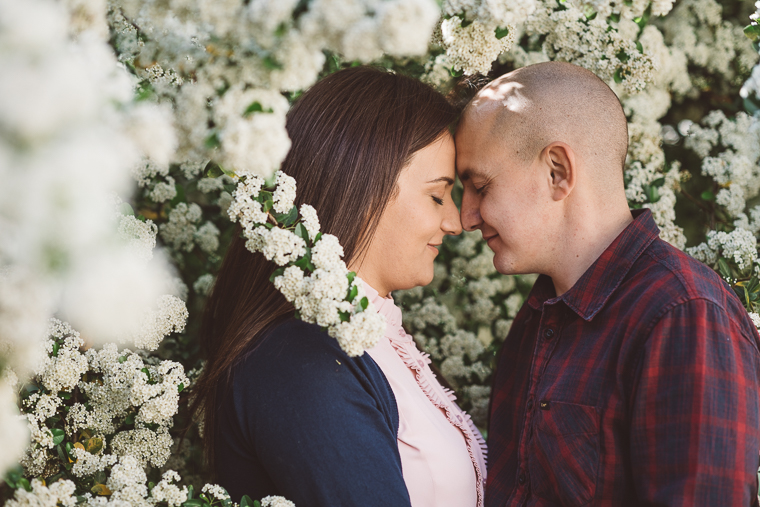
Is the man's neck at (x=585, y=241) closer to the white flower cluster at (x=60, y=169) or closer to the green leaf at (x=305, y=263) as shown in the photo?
the green leaf at (x=305, y=263)

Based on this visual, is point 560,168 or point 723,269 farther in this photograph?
point 723,269

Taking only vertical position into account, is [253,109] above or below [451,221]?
above

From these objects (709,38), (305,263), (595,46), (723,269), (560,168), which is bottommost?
(305,263)

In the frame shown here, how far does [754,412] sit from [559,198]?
887 millimetres

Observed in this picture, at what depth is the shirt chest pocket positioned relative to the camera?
5.65 ft

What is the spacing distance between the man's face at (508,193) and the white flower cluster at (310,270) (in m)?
0.98

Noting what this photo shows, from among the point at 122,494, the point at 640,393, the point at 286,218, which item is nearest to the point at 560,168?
the point at 640,393

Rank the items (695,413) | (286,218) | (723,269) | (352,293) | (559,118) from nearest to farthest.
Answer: (352,293) → (286,218) → (695,413) → (559,118) → (723,269)

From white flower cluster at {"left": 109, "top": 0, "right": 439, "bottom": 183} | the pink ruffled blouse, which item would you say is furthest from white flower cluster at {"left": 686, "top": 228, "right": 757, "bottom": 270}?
white flower cluster at {"left": 109, "top": 0, "right": 439, "bottom": 183}

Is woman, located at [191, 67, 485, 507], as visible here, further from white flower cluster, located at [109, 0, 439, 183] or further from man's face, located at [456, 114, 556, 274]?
white flower cluster, located at [109, 0, 439, 183]

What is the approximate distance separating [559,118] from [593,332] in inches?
30.0

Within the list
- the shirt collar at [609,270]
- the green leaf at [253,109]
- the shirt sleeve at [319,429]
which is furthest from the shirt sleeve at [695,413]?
the green leaf at [253,109]

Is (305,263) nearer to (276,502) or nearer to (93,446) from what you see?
(276,502)

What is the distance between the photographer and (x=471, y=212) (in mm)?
2246
